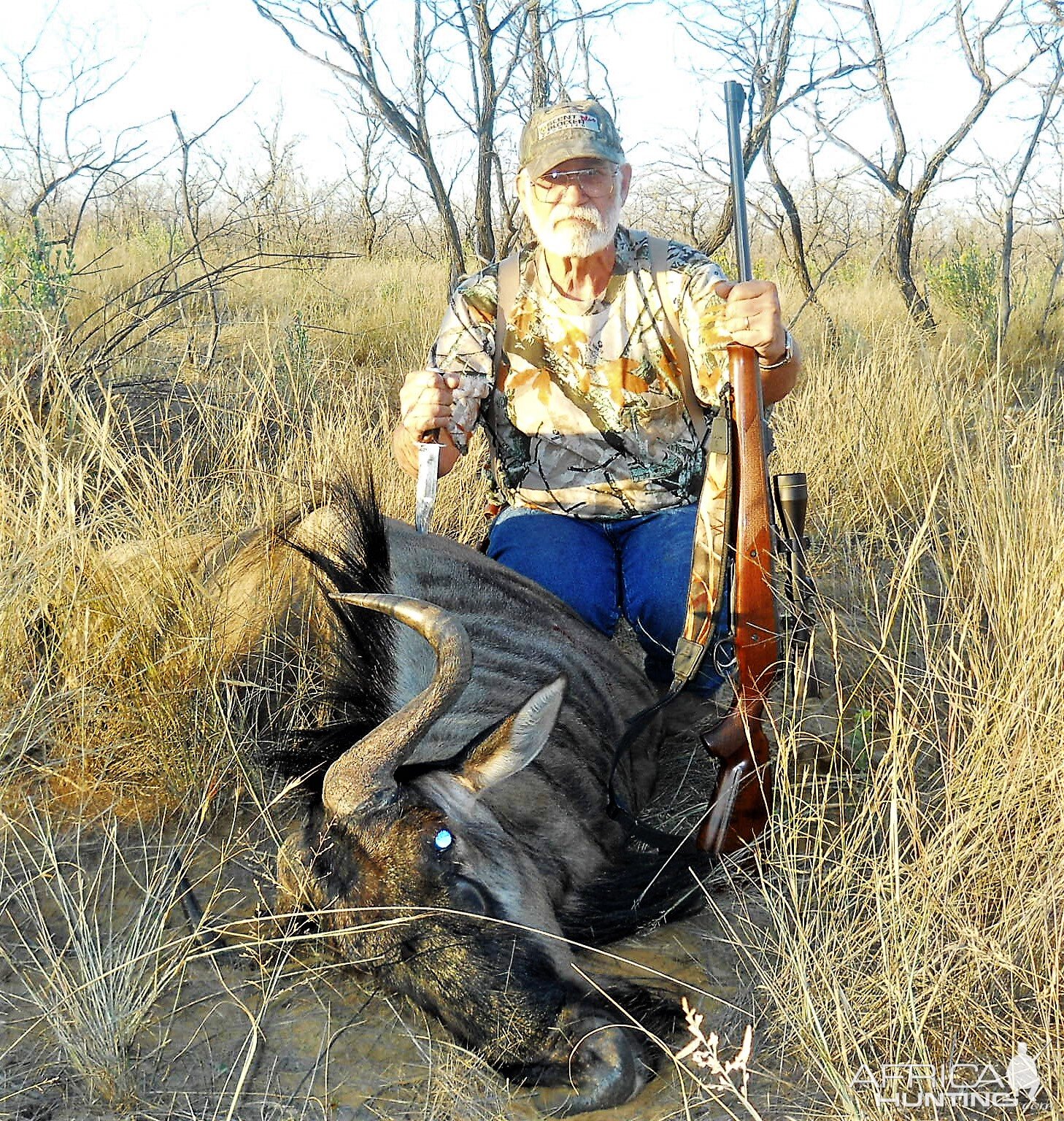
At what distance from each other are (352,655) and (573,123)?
185 centimetres

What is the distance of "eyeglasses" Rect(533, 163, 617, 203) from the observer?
3.26m

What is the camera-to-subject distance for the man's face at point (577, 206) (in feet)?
10.6

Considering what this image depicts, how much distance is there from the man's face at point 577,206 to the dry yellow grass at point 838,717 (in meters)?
1.20

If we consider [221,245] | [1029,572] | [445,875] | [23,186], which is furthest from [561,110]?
[23,186]

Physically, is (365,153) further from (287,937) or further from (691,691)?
(287,937)

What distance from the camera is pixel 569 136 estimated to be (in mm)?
3209

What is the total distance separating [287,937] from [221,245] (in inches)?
416

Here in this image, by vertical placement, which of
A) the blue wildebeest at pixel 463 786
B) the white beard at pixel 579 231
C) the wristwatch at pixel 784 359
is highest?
the white beard at pixel 579 231

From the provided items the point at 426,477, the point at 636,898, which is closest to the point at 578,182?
the point at 426,477

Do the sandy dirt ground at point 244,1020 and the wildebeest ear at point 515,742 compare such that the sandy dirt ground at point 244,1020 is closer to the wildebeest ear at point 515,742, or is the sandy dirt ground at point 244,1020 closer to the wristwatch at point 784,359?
the wildebeest ear at point 515,742

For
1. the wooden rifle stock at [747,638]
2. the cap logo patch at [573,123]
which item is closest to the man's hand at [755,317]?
the wooden rifle stock at [747,638]

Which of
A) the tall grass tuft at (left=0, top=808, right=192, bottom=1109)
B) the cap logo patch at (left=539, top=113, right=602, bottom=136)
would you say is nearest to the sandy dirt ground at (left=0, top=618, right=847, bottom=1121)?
the tall grass tuft at (left=0, top=808, right=192, bottom=1109)

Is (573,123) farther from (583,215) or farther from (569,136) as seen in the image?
(583,215)

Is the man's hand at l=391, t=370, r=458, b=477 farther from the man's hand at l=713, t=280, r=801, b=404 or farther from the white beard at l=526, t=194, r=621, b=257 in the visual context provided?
the man's hand at l=713, t=280, r=801, b=404
